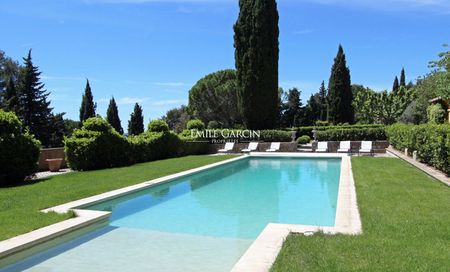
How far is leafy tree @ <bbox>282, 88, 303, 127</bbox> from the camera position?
164 ft

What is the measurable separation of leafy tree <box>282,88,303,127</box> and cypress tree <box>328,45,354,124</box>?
44.6ft

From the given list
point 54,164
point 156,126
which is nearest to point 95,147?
point 54,164

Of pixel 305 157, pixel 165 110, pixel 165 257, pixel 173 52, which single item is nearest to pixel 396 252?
pixel 165 257

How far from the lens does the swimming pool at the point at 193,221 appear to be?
4.96 m

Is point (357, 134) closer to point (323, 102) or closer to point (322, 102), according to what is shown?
point (323, 102)

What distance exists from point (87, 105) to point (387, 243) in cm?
3668

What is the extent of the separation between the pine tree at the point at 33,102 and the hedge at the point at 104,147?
50.7 feet

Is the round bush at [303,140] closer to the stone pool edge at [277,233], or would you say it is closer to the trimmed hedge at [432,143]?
the trimmed hedge at [432,143]

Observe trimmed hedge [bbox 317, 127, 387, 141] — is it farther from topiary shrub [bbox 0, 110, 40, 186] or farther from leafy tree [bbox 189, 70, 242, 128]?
leafy tree [bbox 189, 70, 242, 128]

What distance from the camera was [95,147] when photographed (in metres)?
14.9

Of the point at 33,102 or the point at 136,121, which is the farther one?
the point at 136,121

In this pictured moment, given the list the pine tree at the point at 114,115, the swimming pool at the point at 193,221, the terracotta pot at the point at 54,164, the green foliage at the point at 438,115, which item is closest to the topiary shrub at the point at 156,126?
the terracotta pot at the point at 54,164

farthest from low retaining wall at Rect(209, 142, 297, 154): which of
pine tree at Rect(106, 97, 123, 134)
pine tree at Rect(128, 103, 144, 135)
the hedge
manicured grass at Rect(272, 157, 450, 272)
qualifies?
pine tree at Rect(128, 103, 144, 135)

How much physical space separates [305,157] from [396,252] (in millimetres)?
16207
